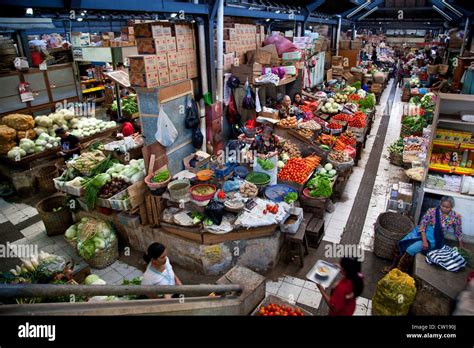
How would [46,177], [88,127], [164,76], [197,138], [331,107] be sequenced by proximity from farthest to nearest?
[331,107] < [88,127] < [46,177] < [197,138] < [164,76]

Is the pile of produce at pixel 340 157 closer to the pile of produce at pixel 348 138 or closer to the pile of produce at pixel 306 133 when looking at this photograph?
the pile of produce at pixel 306 133

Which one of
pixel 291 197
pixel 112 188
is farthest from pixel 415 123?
pixel 112 188

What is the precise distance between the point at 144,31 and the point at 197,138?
246 cm

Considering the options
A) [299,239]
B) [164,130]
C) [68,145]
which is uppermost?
[164,130]

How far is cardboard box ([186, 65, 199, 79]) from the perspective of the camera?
7277mm

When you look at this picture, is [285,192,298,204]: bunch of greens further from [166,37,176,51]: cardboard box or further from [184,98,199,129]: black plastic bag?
[166,37,176,51]: cardboard box

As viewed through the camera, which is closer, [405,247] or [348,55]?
[405,247]

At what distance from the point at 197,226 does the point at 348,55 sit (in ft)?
52.1

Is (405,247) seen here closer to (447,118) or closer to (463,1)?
(447,118)

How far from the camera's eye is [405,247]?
5520mm

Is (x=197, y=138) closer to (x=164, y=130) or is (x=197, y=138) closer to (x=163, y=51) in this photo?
(x=164, y=130)

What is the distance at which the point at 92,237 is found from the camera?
602 cm
